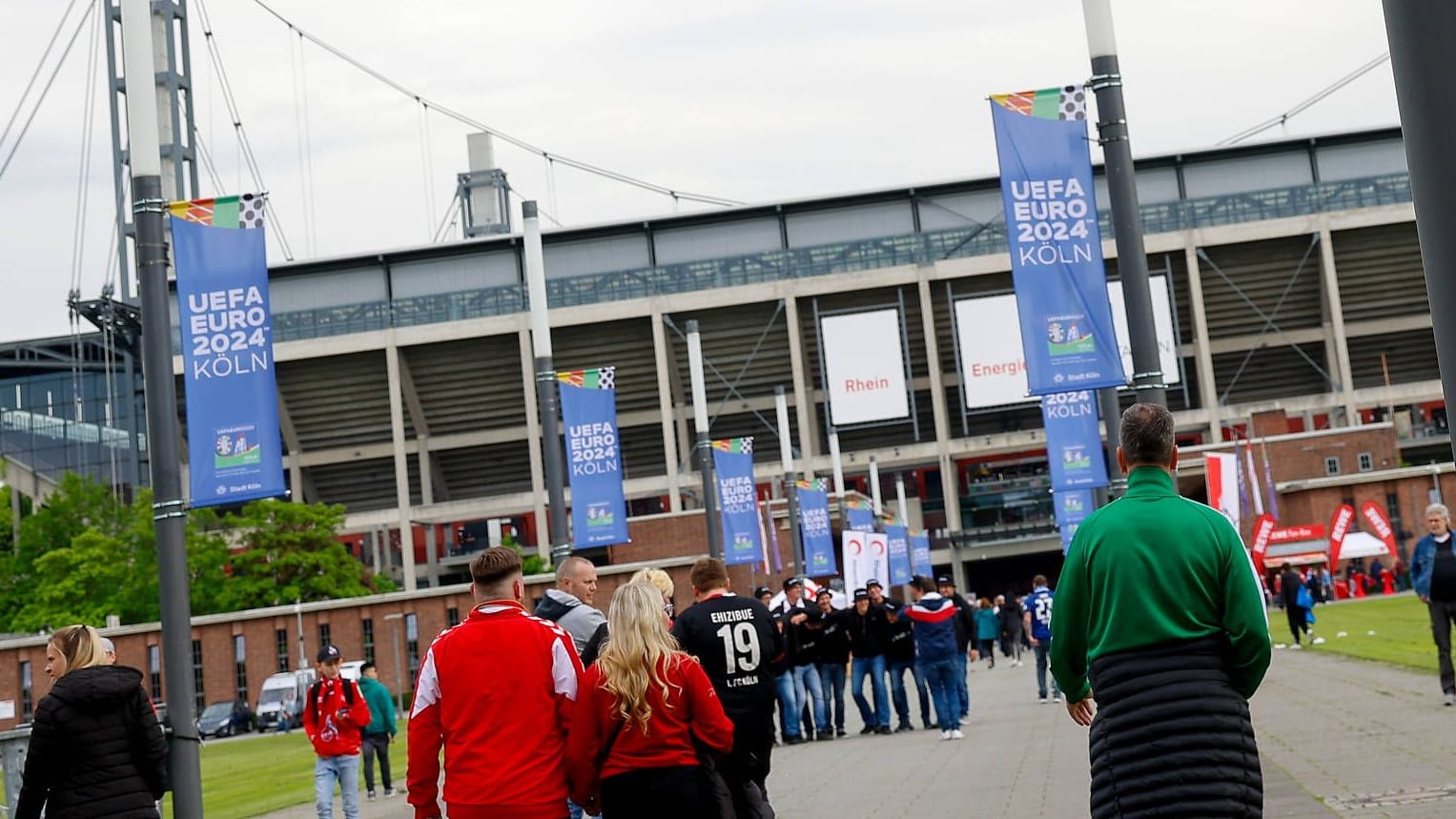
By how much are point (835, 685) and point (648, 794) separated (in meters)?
13.8

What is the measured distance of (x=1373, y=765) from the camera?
1141 cm

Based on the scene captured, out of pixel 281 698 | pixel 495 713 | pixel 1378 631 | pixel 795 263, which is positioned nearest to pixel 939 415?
pixel 795 263

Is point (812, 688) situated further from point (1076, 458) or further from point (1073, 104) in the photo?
point (1073, 104)

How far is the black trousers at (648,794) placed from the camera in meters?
6.59

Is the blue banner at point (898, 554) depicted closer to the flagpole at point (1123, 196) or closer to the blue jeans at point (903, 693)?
the blue jeans at point (903, 693)

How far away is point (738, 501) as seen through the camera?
106 ft

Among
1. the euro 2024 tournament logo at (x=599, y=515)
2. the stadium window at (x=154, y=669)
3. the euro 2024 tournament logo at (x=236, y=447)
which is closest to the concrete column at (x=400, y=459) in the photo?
the stadium window at (x=154, y=669)

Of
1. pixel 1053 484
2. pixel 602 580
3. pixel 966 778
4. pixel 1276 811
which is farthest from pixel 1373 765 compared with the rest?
pixel 602 580

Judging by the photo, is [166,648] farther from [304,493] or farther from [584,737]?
[304,493]

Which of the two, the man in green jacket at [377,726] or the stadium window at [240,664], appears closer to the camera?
the man in green jacket at [377,726]

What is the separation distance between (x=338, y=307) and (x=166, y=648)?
6655 centimetres

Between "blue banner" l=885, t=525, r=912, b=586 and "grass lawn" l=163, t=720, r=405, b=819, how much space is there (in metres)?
13.3

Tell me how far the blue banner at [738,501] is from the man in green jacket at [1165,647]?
26.6 metres

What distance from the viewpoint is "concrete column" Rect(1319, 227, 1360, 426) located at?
234ft
